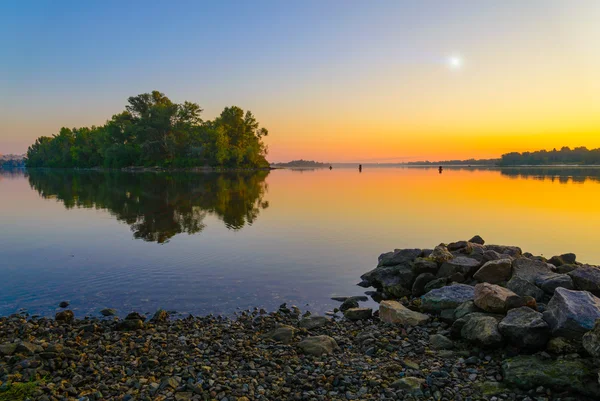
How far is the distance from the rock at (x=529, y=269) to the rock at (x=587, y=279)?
1.01 m

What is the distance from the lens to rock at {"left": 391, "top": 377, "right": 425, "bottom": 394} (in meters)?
7.84

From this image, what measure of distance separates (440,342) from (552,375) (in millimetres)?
2876

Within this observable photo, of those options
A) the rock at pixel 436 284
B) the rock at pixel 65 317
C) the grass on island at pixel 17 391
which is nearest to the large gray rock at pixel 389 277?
the rock at pixel 436 284

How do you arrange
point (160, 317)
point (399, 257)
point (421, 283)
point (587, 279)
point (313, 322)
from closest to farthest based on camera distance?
point (313, 322), point (160, 317), point (587, 279), point (421, 283), point (399, 257)

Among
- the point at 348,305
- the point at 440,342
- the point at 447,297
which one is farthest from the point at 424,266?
the point at 440,342

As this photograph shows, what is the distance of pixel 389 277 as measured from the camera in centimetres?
1667

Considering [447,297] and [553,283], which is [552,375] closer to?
[447,297]

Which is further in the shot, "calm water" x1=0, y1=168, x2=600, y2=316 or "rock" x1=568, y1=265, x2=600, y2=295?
"calm water" x1=0, y1=168, x2=600, y2=316

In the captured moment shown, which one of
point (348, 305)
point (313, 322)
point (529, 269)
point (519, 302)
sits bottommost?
point (348, 305)

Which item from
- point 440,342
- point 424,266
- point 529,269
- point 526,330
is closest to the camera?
point 526,330

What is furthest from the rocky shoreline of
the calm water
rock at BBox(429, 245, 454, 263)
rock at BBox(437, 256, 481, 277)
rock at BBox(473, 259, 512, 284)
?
rock at BBox(429, 245, 454, 263)

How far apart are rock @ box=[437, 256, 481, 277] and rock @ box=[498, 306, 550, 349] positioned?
18.8 ft

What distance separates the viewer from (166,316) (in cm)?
1244

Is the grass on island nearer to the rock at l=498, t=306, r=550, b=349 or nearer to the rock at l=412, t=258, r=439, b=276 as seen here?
the rock at l=498, t=306, r=550, b=349
